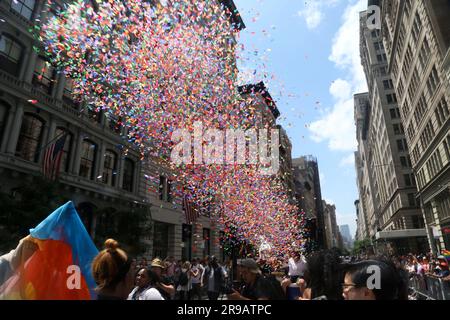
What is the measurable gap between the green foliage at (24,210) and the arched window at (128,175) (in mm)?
9660

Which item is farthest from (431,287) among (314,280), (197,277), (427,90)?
(427,90)

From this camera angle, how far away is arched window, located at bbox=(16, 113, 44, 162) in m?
16.1

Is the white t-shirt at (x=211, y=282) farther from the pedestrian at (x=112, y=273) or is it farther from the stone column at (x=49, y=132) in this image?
the stone column at (x=49, y=132)

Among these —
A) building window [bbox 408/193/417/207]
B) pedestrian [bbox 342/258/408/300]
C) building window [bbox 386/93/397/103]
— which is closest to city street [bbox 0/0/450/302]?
pedestrian [bbox 342/258/408/300]

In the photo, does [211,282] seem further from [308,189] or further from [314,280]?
[308,189]

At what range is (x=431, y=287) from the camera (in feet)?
36.3

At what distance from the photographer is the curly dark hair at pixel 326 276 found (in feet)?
13.1

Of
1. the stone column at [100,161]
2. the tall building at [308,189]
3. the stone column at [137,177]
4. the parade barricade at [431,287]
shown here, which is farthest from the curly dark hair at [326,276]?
the tall building at [308,189]

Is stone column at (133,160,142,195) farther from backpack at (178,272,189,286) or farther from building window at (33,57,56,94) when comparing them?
backpack at (178,272,189,286)

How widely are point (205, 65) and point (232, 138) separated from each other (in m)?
4.45

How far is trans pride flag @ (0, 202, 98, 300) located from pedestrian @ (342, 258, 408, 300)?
3027 mm

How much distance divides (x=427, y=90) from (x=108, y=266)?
36846 millimetres

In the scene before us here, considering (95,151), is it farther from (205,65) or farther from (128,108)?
(205,65)

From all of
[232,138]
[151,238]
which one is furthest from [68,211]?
[151,238]
